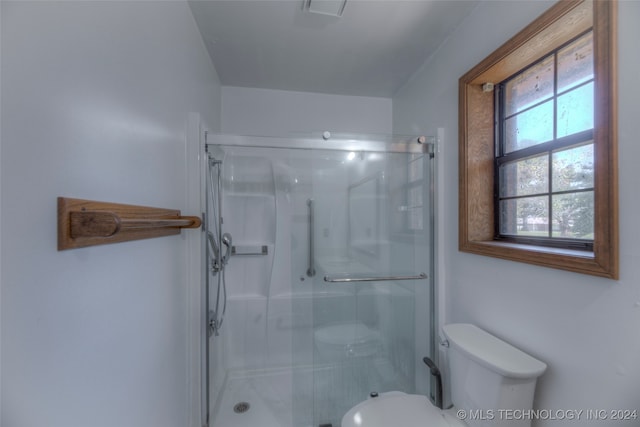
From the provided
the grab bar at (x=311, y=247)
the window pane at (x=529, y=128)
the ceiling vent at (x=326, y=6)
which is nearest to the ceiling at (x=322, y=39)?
the ceiling vent at (x=326, y=6)

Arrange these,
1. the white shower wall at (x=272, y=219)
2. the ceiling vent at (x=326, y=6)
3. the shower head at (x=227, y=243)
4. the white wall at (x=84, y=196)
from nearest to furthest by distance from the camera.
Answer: the white wall at (x=84, y=196), the ceiling vent at (x=326, y=6), the shower head at (x=227, y=243), the white shower wall at (x=272, y=219)

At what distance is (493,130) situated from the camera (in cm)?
137

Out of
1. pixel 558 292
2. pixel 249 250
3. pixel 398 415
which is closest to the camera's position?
pixel 558 292

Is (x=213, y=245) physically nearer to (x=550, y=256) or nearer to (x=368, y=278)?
(x=368, y=278)

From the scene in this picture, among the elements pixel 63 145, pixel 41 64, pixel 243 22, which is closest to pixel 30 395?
pixel 63 145

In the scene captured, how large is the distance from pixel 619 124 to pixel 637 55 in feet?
0.62

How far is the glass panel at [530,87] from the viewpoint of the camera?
110cm

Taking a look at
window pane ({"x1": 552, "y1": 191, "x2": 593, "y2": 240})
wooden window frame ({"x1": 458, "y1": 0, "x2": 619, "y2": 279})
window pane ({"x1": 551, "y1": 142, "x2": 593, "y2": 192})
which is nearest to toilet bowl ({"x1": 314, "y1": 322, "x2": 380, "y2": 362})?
wooden window frame ({"x1": 458, "y1": 0, "x2": 619, "y2": 279})

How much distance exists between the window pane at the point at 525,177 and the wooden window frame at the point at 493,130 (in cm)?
7

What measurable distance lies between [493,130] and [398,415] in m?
1.55

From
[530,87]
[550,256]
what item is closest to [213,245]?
[550,256]

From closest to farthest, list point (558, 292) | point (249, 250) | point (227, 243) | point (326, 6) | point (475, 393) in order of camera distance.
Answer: point (558, 292)
point (475, 393)
point (326, 6)
point (227, 243)
point (249, 250)

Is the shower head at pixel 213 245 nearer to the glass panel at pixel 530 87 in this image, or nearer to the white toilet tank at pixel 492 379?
the white toilet tank at pixel 492 379

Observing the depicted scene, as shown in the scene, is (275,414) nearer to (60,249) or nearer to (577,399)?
(577,399)
